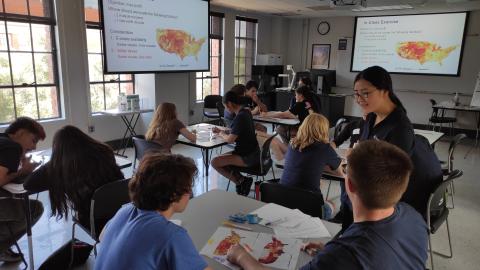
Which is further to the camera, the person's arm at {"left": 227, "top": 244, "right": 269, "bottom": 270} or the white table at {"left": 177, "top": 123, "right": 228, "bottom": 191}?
the white table at {"left": 177, "top": 123, "right": 228, "bottom": 191}

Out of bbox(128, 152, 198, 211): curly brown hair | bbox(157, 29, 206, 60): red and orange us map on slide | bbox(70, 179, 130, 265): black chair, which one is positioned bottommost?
bbox(70, 179, 130, 265): black chair

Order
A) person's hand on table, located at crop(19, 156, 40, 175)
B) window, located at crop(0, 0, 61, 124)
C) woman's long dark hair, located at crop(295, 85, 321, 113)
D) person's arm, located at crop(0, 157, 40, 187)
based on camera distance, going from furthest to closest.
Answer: woman's long dark hair, located at crop(295, 85, 321, 113) → window, located at crop(0, 0, 61, 124) → person's hand on table, located at crop(19, 156, 40, 175) → person's arm, located at crop(0, 157, 40, 187)

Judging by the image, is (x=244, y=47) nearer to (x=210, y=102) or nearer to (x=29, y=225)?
(x=210, y=102)

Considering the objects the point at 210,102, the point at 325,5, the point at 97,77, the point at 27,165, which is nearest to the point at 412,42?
the point at 325,5

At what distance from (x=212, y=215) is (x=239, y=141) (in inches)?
71.6

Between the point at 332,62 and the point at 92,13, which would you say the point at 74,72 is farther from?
the point at 332,62

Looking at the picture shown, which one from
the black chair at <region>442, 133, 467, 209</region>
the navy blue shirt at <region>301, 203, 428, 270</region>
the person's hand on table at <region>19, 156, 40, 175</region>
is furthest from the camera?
the black chair at <region>442, 133, 467, 209</region>

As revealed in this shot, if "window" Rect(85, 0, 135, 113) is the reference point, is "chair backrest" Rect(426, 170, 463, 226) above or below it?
below

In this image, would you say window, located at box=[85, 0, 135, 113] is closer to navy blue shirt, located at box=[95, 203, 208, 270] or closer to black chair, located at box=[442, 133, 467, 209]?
navy blue shirt, located at box=[95, 203, 208, 270]

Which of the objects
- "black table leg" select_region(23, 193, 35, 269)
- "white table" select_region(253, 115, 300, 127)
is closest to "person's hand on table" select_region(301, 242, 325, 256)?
"black table leg" select_region(23, 193, 35, 269)

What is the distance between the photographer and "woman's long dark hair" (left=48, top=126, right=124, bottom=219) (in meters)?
2.04

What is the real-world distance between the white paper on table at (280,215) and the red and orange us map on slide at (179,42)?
14.6 ft

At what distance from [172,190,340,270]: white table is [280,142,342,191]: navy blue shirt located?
575 millimetres

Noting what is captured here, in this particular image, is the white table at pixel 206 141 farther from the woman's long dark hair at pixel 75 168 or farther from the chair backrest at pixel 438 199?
the chair backrest at pixel 438 199
